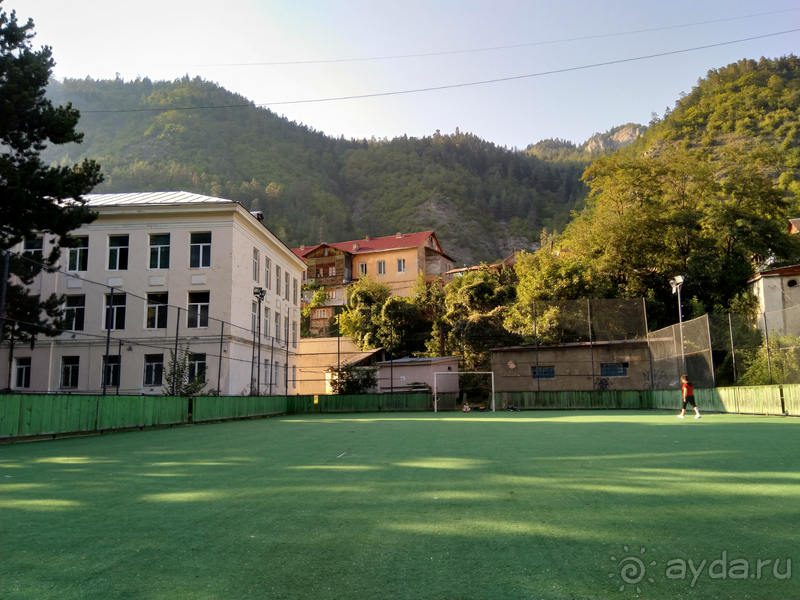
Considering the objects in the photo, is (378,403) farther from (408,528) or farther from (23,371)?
(408,528)

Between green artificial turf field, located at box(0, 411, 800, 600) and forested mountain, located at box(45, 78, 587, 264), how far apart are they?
85979 millimetres

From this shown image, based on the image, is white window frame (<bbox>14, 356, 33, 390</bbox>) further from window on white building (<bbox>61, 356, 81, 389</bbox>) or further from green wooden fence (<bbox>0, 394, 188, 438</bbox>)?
green wooden fence (<bbox>0, 394, 188, 438</bbox>)

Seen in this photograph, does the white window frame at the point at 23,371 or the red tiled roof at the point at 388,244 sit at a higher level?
the red tiled roof at the point at 388,244

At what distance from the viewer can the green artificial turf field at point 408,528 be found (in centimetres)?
309

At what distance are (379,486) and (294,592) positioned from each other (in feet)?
10.1

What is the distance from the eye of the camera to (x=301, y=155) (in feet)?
397

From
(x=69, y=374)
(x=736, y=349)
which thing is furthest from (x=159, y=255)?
(x=736, y=349)

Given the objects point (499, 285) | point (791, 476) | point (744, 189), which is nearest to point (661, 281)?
point (744, 189)

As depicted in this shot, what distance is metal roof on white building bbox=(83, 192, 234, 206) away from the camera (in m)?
32.0

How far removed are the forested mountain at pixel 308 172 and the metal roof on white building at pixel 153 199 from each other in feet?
173

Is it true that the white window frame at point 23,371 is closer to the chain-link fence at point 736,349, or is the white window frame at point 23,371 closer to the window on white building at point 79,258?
the window on white building at point 79,258

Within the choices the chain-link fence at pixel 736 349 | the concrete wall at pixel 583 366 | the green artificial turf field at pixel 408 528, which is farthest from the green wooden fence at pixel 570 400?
the green artificial turf field at pixel 408 528

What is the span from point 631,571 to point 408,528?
5.07 feet

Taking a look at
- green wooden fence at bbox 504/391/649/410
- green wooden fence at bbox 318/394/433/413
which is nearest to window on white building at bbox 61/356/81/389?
green wooden fence at bbox 318/394/433/413
